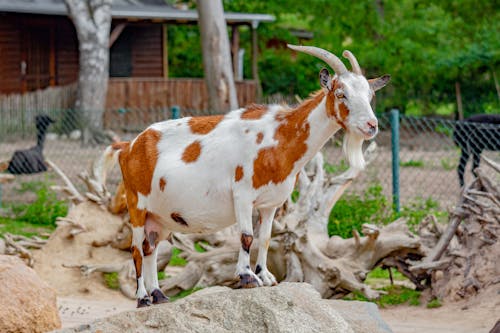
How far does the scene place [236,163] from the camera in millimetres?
6602

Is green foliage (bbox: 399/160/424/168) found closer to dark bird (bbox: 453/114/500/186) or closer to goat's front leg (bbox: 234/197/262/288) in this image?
dark bird (bbox: 453/114/500/186)

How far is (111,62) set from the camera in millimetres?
31234

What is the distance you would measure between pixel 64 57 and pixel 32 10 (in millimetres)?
3947

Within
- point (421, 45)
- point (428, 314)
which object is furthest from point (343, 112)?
point (421, 45)

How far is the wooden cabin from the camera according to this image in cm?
2652

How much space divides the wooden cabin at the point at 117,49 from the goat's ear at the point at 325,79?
65.4ft

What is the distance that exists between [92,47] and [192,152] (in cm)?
1818

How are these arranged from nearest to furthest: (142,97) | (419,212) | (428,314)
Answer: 1. (428,314)
2. (419,212)
3. (142,97)

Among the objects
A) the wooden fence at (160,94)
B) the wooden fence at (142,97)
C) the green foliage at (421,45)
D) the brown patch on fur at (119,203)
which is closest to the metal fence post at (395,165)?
the brown patch on fur at (119,203)

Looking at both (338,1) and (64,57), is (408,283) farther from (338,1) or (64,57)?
(64,57)

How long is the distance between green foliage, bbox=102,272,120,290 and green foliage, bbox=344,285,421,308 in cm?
253

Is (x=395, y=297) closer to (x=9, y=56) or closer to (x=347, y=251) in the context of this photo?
(x=347, y=251)

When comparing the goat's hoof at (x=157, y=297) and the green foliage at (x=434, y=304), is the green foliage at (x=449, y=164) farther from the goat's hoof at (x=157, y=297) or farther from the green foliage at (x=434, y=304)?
the goat's hoof at (x=157, y=297)

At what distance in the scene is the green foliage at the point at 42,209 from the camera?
14.8m
